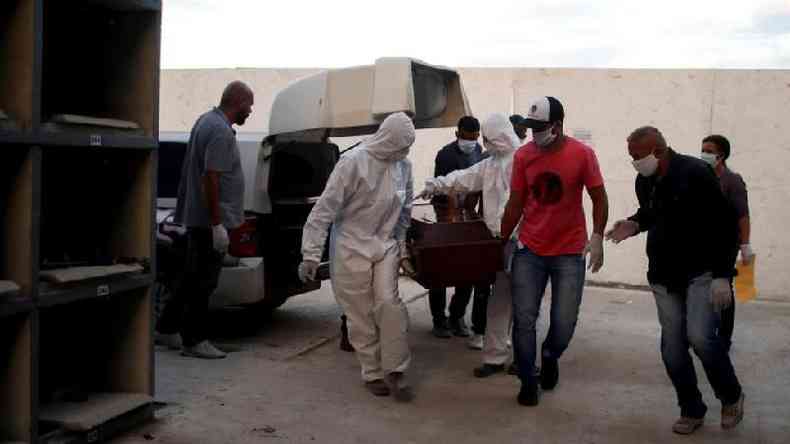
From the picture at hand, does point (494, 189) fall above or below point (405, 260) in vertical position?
above

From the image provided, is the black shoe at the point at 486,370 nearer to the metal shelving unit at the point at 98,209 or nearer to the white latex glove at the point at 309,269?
the white latex glove at the point at 309,269

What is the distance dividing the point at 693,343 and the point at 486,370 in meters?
1.88

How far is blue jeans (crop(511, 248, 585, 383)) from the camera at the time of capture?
597 cm

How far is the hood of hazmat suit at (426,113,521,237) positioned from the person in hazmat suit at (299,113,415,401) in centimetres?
75

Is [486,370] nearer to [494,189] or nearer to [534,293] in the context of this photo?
[534,293]

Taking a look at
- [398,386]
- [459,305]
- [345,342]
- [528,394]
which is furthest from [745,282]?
[345,342]

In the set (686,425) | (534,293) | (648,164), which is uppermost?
(648,164)

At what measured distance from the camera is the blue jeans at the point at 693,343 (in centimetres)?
525

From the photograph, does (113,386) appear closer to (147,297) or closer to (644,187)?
(147,297)

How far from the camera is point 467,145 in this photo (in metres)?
7.96

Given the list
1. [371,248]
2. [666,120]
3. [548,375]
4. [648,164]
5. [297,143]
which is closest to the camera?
[648,164]

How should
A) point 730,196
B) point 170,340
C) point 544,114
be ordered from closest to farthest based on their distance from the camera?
point 544,114
point 730,196
point 170,340

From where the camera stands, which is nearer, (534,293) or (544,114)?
(544,114)

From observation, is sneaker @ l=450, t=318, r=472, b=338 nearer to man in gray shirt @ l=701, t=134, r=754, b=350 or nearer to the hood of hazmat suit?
the hood of hazmat suit
